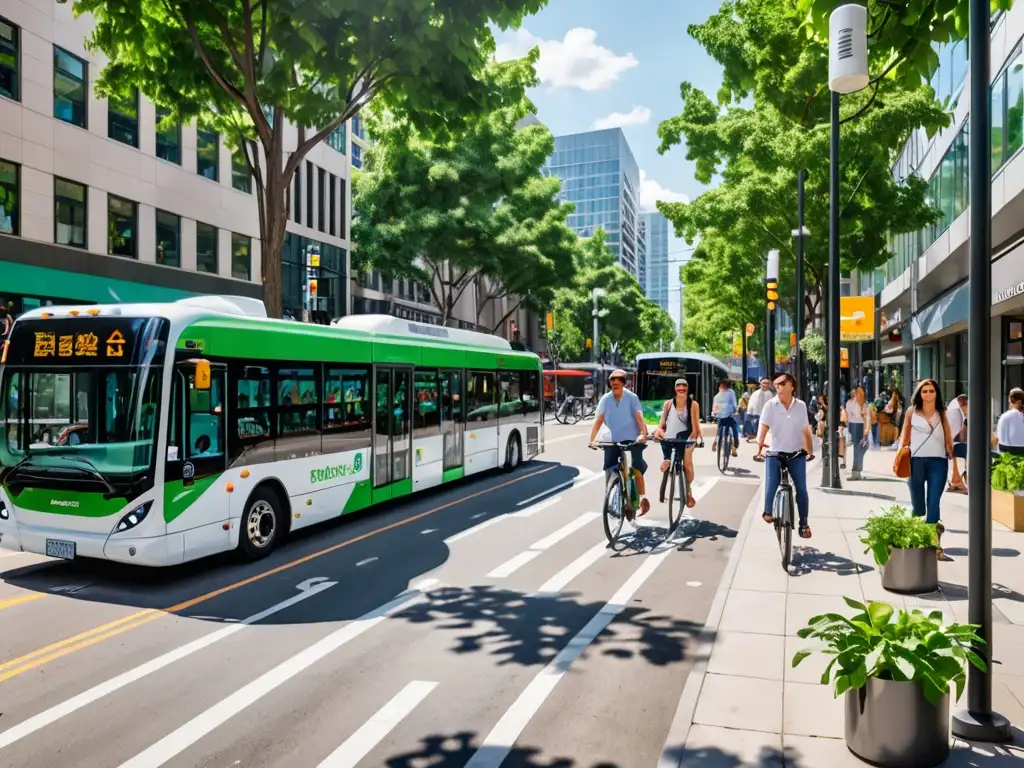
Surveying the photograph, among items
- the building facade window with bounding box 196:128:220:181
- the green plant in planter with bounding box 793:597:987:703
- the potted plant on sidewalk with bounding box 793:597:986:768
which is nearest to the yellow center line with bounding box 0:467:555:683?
the green plant in planter with bounding box 793:597:987:703

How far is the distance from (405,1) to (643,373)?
923 inches

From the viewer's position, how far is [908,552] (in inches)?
303

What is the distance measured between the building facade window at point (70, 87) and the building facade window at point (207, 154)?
457 cm

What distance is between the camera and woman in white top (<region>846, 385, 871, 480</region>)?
17156 mm

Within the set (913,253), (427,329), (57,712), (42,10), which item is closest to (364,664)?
(57,712)

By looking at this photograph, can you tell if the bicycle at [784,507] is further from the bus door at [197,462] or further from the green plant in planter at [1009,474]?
the bus door at [197,462]

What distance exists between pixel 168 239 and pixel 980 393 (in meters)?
25.1

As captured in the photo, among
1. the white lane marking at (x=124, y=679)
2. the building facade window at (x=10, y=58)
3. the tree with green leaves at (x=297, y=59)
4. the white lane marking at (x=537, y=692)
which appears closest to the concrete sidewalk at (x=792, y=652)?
the white lane marking at (x=537, y=692)

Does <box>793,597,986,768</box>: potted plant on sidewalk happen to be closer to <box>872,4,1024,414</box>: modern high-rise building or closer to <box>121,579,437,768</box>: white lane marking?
<box>872,4,1024,414</box>: modern high-rise building

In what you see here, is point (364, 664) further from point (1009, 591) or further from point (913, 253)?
point (913, 253)

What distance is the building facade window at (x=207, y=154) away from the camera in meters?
26.9

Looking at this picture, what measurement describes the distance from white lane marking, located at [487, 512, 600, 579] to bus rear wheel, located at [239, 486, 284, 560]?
9.13 ft

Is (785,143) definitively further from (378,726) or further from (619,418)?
(378,726)

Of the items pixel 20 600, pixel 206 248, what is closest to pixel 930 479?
pixel 20 600
